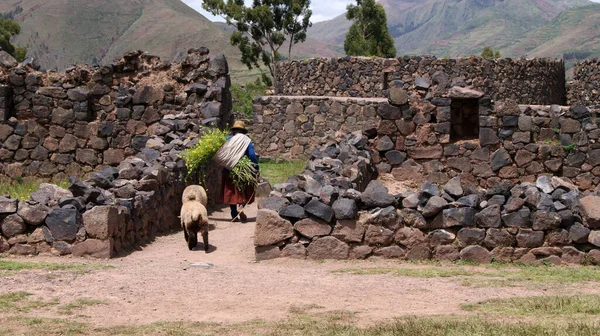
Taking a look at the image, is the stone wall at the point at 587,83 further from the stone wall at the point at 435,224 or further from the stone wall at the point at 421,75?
the stone wall at the point at 435,224

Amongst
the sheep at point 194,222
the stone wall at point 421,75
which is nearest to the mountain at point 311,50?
the stone wall at point 421,75

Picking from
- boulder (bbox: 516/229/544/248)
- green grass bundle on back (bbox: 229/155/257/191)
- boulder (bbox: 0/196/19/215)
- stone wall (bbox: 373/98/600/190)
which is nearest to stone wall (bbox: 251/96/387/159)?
stone wall (bbox: 373/98/600/190)

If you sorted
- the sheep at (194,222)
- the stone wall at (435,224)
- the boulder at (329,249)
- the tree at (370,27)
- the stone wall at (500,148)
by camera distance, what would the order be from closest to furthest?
1. the stone wall at (435,224)
2. the boulder at (329,249)
3. the sheep at (194,222)
4. the stone wall at (500,148)
5. the tree at (370,27)

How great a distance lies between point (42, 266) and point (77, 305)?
6.18ft

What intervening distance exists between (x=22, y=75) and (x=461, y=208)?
10.6 meters

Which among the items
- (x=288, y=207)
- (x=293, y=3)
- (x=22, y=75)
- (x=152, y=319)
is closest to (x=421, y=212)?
(x=288, y=207)

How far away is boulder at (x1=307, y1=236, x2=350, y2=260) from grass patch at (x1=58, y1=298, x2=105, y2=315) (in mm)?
3018

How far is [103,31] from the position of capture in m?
126

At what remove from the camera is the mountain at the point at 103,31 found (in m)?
113

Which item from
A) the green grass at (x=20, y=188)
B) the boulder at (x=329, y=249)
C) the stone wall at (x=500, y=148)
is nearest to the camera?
the boulder at (x=329, y=249)

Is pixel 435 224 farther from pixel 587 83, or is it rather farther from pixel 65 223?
pixel 587 83

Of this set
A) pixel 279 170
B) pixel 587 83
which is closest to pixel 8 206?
pixel 279 170

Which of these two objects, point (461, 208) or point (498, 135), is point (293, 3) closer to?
point (498, 135)

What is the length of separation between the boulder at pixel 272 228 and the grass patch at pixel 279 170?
299 inches
